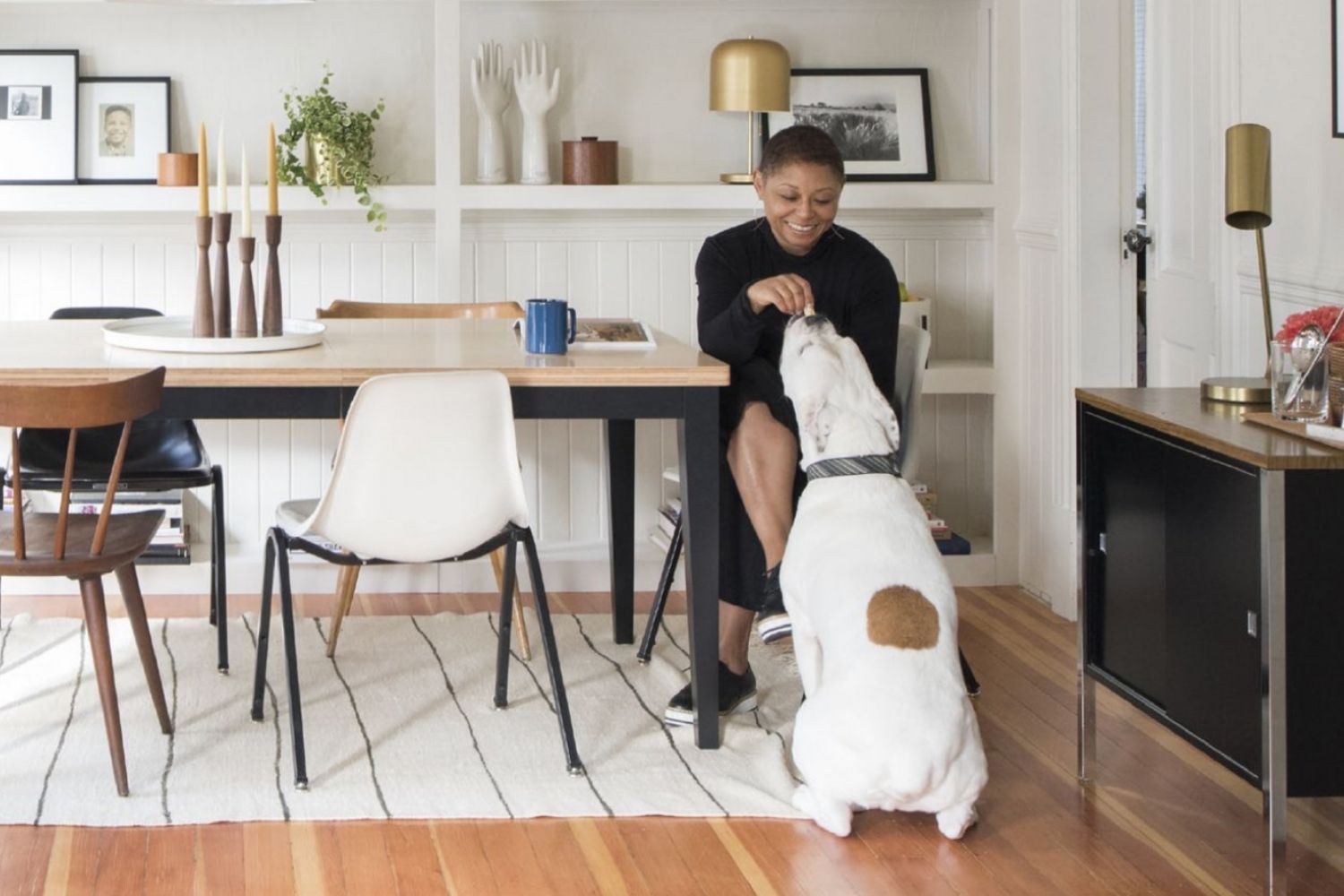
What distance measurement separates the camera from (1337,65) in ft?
9.34

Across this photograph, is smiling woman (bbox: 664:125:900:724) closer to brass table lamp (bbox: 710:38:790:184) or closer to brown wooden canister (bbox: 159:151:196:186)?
brass table lamp (bbox: 710:38:790:184)

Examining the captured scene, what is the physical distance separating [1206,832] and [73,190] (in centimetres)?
327

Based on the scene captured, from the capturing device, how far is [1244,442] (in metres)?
2.40

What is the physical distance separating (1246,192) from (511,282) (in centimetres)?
251

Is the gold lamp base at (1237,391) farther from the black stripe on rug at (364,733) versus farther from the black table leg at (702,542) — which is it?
the black stripe on rug at (364,733)

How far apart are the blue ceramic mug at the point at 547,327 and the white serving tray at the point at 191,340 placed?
1.55ft

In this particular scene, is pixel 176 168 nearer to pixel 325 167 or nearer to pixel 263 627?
pixel 325 167

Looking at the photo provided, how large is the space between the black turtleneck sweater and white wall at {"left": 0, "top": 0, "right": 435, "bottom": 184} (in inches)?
65.9

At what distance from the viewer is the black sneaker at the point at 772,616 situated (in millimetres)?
3318

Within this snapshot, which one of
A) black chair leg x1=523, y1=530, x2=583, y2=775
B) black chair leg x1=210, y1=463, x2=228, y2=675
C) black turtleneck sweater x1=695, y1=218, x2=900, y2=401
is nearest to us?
black chair leg x1=523, y1=530, x2=583, y2=775

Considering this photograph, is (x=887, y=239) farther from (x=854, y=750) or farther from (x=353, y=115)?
(x=854, y=750)

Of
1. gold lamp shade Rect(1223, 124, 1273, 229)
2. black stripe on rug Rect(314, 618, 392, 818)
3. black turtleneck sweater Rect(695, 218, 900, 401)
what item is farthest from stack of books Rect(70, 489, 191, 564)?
gold lamp shade Rect(1223, 124, 1273, 229)

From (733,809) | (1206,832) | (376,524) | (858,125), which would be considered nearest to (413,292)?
(858,125)

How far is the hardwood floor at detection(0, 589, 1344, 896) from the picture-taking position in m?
2.57
